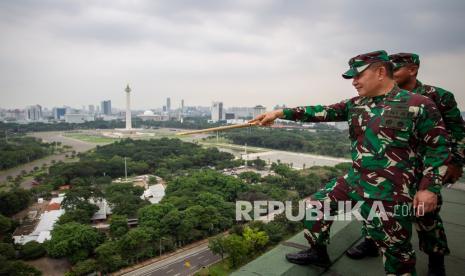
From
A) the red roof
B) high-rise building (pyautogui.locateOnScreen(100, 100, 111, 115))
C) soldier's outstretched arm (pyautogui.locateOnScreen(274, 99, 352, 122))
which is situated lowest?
the red roof

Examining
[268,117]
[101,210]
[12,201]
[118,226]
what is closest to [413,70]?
[268,117]

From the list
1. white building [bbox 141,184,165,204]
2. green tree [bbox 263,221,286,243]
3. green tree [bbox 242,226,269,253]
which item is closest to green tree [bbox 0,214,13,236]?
white building [bbox 141,184,165,204]

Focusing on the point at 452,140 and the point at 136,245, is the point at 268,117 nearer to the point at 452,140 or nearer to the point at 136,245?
the point at 452,140

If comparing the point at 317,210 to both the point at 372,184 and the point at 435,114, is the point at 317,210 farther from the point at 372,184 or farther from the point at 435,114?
the point at 435,114

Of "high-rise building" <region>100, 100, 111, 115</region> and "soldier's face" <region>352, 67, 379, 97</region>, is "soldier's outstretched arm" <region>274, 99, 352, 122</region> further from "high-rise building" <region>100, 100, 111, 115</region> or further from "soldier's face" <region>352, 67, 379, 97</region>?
"high-rise building" <region>100, 100, 111, 115</region>

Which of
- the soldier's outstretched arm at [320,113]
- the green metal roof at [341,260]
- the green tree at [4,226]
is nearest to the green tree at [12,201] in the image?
the green tree at [4,226]

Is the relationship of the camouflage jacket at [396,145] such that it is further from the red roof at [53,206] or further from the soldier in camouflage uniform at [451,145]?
the red roof at [53,206]
